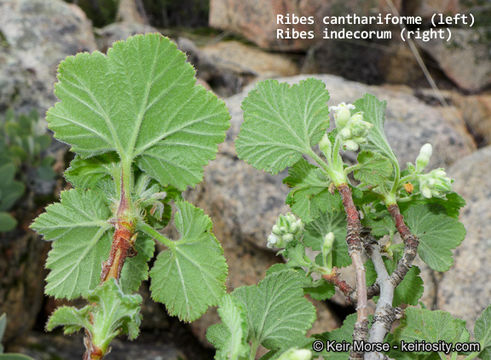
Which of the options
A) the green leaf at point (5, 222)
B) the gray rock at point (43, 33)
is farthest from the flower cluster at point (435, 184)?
the gray rock at point (43, 33)

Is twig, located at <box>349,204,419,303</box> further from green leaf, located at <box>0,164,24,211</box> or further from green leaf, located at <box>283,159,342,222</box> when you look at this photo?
green leaf, located at <box>0,164,24,211</box>

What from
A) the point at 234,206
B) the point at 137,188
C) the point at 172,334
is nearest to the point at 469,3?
the point at 234,206

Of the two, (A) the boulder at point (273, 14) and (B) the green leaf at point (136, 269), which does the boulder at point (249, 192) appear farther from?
(A) the boulder at point (273, 14)

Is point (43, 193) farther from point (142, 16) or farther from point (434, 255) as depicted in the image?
point (142, 16)

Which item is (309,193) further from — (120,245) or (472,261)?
(472,261)

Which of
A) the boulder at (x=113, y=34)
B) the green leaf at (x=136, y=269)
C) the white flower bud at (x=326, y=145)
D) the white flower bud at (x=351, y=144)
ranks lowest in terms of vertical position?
the boulder at (x=113, y=34)

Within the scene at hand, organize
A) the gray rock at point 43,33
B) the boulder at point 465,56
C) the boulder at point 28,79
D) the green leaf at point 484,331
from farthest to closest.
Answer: the boulder at point 465,56
the gray rock at point 43,33
the boulder at point 28,79
the green leaf at point 484,331

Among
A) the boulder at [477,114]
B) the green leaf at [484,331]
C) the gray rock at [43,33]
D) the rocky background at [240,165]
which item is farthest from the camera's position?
the boulder at [477,114]

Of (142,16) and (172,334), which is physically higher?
(142,16)
